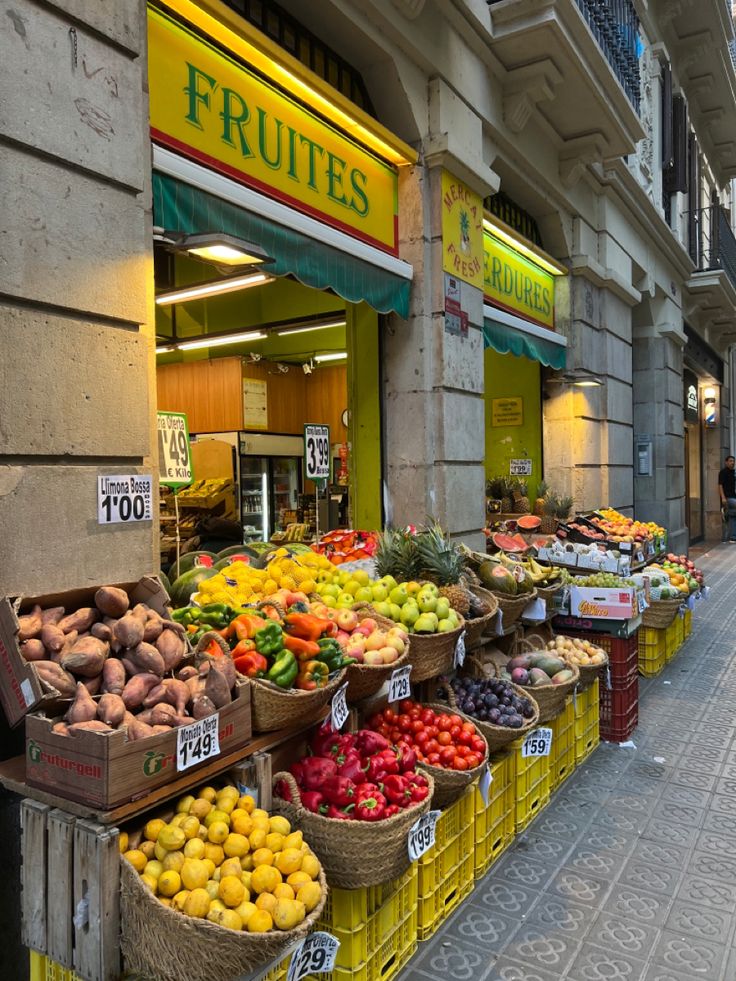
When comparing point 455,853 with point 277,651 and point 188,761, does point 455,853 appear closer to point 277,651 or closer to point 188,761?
point 277,651

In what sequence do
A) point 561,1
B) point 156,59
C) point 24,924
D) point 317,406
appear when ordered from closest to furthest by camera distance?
1. point 24,924
2. point 156,59
3. point 561,1
4. point 317,406

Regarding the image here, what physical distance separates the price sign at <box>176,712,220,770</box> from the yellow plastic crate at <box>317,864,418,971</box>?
0.84 meters

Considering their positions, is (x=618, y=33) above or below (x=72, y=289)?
above

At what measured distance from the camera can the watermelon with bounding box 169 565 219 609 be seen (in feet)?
13.9

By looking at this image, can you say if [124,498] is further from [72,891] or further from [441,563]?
[441,563]

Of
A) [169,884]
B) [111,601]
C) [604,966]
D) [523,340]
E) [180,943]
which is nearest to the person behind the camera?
[180,943]

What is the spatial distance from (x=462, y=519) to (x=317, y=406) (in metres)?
6.07

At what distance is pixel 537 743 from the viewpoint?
14.7 ft

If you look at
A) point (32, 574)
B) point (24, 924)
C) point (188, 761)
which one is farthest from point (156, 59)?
point (24, 924)

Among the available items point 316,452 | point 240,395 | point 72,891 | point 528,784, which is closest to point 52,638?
point 72,891

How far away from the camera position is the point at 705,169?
747 inches

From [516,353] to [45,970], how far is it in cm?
738

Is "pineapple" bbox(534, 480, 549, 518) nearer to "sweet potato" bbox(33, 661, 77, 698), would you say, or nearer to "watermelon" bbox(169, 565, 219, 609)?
"watermelon" bbox(169, 565, 219, 609)

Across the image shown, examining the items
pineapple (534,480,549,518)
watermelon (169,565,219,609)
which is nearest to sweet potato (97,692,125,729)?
watermelon (169,565,219,609)
